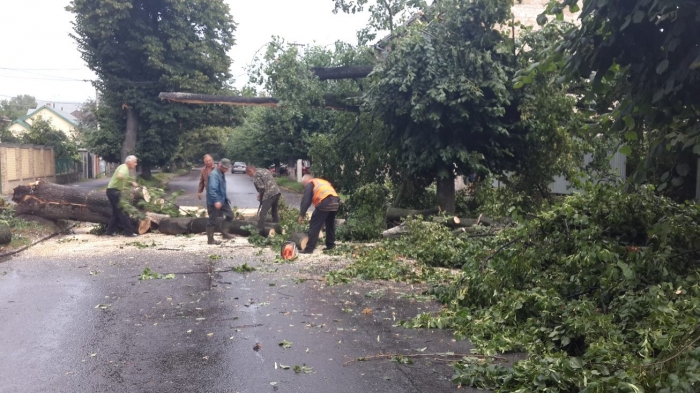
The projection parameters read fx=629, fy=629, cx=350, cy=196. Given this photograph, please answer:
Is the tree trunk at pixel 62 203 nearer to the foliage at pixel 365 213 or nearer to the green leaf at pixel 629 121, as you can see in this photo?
the foliage at pixel 365 213

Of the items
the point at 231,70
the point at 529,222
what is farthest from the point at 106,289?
the point at 231,70

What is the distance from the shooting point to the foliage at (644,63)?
535 cm

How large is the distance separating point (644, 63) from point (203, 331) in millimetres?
4905

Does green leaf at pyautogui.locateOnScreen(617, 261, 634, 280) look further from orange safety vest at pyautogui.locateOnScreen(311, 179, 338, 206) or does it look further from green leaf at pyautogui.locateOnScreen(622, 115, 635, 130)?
orange safety vest at pyautogui.locateOnScreen(311, 179, 338, 206)

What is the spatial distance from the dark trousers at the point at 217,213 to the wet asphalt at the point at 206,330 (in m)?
2.02

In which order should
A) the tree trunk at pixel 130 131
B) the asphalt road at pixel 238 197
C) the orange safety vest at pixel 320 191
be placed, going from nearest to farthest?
1. the orange safety vest at pixel 320 191
2. the asphalt road at pixel 238 197
3. the tree trunk at pixel 130 131

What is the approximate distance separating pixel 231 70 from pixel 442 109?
2575 cm

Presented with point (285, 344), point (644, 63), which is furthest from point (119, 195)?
point (644, 63)

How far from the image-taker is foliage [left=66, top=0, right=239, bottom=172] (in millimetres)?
32344

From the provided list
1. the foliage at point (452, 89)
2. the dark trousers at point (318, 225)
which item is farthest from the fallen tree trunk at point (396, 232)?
the foliage at point (452, 89)

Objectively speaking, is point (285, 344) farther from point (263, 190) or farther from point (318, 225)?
point (263, 190)

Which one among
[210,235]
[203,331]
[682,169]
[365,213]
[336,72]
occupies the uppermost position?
[336,72]

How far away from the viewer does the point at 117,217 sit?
1372 cm

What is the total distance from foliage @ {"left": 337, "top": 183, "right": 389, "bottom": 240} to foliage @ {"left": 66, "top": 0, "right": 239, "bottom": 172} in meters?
20.0
